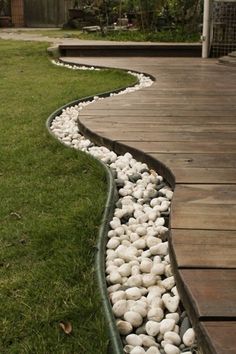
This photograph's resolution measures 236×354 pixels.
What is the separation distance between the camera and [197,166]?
2158 millimetres

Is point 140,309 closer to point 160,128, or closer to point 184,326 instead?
point 184,326

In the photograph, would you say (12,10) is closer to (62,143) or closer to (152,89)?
(152,89)

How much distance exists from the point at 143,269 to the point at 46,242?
353mm

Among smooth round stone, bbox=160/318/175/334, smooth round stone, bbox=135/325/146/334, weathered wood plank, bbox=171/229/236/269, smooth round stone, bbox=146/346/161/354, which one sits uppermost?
weathered wood plank, bbox=171/229/236/269

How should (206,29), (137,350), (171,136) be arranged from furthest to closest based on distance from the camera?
(206,29), (171,136), (137,350)

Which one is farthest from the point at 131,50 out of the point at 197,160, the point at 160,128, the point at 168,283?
the point at 168,283

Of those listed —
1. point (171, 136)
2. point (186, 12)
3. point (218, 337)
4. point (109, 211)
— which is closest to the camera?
point (218, 337)

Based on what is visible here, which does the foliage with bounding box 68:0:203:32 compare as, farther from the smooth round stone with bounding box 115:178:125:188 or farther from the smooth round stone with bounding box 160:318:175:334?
the smooth round stone with bounding box 160:318:175:334

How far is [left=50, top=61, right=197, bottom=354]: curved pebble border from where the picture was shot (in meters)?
1.23

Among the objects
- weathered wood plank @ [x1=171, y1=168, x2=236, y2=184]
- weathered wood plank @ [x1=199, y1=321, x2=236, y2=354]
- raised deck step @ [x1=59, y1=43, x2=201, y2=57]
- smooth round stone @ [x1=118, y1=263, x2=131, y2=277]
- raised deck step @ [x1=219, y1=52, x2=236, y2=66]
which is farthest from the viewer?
raised deck step @ [x1=59, y1=43, x2=201, y2=57]

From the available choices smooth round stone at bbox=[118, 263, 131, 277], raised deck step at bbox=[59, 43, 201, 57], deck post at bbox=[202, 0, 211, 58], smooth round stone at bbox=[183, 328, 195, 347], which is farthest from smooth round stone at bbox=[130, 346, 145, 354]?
raised deck step at bbox=[59, 43, 201, 57]

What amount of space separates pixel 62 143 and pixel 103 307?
5.17 ft

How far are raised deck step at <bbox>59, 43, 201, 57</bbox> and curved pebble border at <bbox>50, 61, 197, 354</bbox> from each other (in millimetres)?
4989

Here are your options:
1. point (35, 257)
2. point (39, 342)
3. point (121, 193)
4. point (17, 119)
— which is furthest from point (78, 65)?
point (39, 342)
